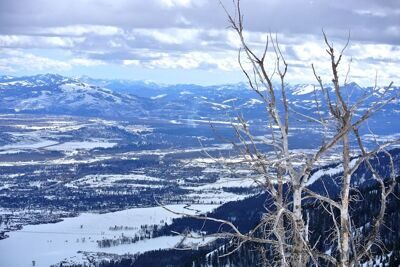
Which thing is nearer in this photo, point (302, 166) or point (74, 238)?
point (302, 166)

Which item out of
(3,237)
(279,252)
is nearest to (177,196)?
(3,237)

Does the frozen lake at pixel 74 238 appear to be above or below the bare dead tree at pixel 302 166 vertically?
below

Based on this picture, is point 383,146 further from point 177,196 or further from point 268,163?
point 177,196

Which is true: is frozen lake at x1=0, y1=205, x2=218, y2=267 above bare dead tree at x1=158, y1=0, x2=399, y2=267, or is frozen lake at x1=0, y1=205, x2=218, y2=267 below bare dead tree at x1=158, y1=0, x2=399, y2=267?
below

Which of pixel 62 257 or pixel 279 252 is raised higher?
pixel 279 252

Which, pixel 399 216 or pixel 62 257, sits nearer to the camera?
pixel 399 216

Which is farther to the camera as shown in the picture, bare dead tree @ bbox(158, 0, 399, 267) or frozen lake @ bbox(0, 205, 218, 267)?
frozen lake @ bbox(0, 205, 218, 267)

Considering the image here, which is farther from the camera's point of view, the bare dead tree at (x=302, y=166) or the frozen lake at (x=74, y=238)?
the frozen lake at (x=74, y=238)

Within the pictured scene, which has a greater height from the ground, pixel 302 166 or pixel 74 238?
pixel 302 166
